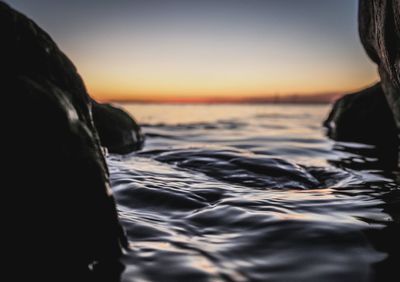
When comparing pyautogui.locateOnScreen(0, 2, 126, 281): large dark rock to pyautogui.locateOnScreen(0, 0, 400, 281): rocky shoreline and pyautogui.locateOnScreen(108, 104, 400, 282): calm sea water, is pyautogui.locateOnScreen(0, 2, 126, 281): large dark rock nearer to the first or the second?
pyautogui.locateOnScreen(0, 0, 400, 281): rocky shoreline

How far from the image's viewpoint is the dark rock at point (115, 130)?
33.2 feet

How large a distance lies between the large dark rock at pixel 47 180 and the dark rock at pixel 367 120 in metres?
11.3

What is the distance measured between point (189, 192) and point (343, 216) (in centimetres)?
185

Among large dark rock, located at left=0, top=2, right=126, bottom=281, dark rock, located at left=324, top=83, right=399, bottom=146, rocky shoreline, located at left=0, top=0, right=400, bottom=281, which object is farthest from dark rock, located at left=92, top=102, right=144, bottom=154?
dark rock, located at left=324, top=83, right=399, bottom=146

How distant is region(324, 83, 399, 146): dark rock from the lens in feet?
42.3

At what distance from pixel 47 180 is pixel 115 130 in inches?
336

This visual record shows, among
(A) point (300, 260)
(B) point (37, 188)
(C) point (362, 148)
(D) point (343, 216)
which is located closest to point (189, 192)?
(D) point (343, 216)

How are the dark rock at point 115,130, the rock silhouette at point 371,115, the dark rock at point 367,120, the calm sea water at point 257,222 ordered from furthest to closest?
1. the dark rock at point 367,120
2. the dark rock at point 115,130
3. the rock silhouette at point 371,115
4. the calm sea water at point 257,222

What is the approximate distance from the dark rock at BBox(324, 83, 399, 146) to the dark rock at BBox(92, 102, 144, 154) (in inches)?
285

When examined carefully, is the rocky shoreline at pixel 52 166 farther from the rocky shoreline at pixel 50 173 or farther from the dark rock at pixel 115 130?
the dark rock at pixel 115 130

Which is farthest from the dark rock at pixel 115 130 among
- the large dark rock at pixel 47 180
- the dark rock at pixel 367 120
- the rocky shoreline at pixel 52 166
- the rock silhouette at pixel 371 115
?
the dark rock at pixel 367 120

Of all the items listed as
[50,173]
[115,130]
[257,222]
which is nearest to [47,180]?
[50,173]

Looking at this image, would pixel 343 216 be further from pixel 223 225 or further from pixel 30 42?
pixel 30 42

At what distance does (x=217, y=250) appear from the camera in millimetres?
2734
